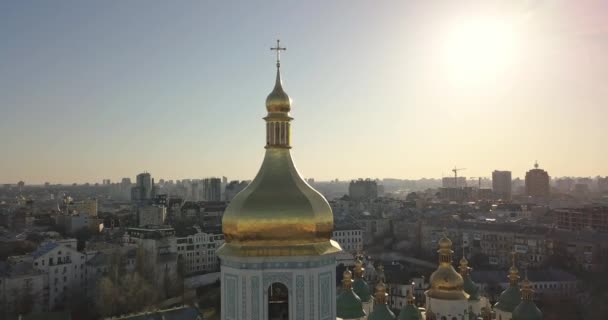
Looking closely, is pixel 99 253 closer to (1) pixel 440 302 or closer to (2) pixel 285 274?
(1) pixel 440 302

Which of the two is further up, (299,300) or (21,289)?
(299,300)

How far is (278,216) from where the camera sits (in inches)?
250

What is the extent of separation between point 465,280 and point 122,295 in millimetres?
17445

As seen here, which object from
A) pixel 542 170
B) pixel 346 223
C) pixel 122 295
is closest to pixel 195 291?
pixel 122 295

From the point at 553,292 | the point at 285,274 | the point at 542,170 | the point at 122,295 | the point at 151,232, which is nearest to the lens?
the point at 285,274

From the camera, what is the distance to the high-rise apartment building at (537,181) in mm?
91000

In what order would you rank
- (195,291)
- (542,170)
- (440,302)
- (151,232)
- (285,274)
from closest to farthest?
(285,274)
(440,302)
(195,291)
(151,232)
(542,170)

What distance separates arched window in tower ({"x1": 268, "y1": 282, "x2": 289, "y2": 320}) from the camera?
6668 mm

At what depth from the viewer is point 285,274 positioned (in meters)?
6.29

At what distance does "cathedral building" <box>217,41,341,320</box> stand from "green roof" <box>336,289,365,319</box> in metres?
5.67

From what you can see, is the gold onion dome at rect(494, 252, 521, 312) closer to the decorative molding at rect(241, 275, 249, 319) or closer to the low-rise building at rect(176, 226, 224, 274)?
the decorative molding at rect(241, 275, 249, 319)

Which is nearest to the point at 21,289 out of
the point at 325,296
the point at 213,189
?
the point at 325,296

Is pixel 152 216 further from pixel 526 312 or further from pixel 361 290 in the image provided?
pixel 526 312

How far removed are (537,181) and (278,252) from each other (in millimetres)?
93158
